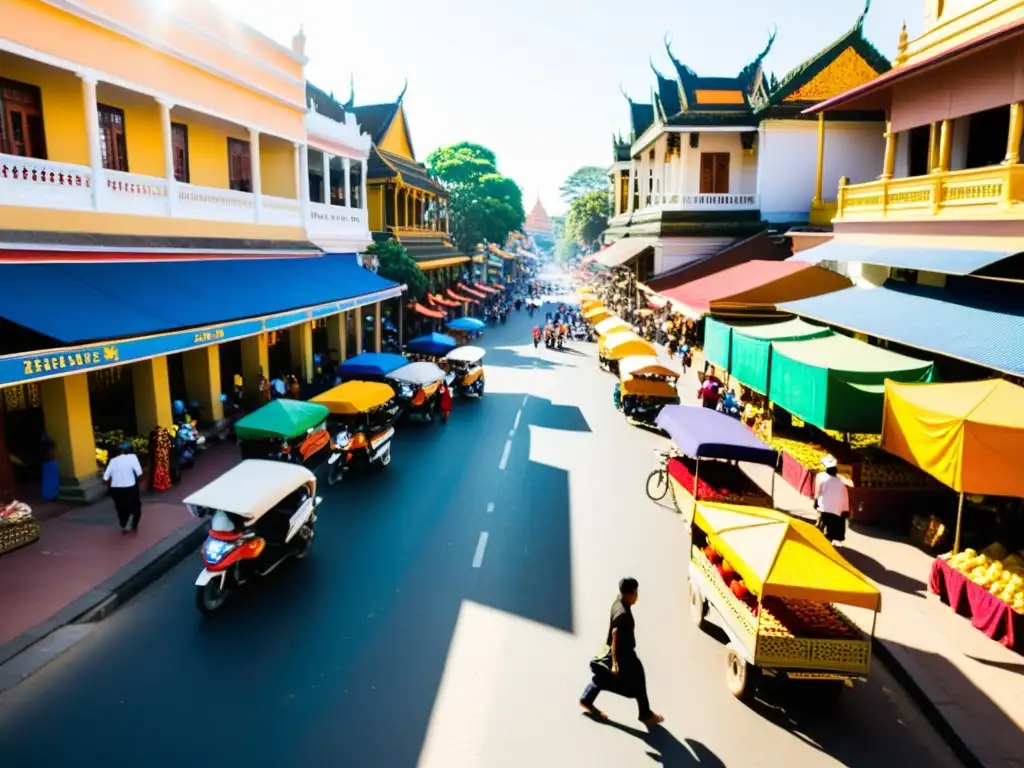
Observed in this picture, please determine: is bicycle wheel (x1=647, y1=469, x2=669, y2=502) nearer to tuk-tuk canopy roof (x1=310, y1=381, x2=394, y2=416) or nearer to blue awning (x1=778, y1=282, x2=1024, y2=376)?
blue awning (x1=778, y1=282, x2=1024, y2=376)

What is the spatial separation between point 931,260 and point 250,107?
16.3m

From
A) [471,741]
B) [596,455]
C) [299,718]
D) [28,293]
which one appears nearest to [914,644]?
[471,741]

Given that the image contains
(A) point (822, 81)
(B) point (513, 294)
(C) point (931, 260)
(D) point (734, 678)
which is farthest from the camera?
(B) point (513, 294)

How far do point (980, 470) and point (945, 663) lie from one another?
2455 mm

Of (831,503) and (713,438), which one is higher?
(713,438)

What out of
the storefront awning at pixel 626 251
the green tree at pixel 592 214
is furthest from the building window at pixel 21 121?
the green tree at pixel 592 214

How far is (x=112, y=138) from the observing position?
48.9ft

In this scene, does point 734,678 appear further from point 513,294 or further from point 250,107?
point 513,294

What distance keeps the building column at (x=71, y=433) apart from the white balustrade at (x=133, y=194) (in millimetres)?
3487

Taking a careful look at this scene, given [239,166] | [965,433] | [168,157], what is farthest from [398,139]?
[965,433]

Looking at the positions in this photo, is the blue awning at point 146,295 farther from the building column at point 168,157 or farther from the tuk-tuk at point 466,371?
the tuk-tuk at point 466,371

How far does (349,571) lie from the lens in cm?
1012

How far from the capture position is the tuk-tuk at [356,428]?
47.7 ft

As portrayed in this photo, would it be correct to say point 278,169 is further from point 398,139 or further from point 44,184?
point 398,139
